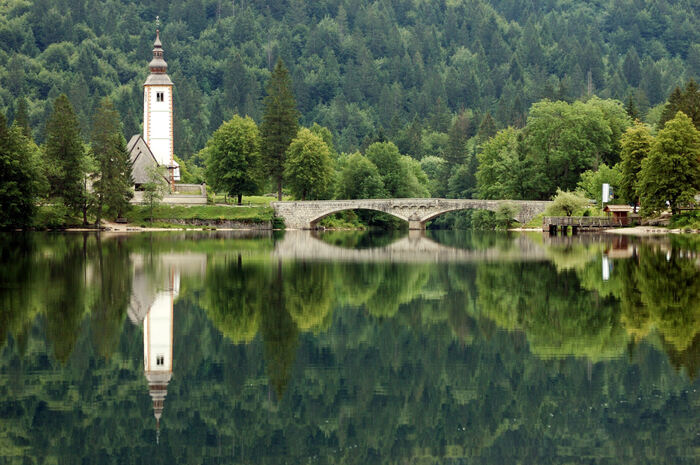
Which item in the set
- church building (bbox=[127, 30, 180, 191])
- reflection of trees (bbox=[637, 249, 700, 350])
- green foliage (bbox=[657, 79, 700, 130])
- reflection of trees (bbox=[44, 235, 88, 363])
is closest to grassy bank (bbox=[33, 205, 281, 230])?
church building (bbox=[127, 30, 180, 191])

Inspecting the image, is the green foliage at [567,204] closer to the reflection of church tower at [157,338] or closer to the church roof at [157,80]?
Answer: the church roof at [157,80]

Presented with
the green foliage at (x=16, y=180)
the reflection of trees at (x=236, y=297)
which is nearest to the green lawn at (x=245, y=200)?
the green foliage at (x=16, y=180)

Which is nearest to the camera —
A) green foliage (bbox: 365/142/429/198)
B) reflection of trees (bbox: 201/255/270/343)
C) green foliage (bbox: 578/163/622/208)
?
reflection of trees (bbox: 201/255/270/343)

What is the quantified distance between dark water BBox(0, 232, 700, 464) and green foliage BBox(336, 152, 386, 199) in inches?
2972

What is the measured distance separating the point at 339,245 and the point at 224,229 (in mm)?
31902

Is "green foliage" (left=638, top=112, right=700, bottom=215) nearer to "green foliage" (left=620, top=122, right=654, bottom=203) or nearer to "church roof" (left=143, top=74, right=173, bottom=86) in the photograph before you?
"green foliage" (left=620, top=122, right=654, bottom=203)

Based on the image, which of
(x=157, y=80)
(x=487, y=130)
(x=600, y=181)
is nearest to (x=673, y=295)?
(x=600, y=181)

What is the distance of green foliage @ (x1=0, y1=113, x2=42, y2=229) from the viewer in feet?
269

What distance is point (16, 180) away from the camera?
273 ft

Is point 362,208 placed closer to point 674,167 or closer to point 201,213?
point 201,213

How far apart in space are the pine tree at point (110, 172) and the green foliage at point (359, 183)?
24.1m

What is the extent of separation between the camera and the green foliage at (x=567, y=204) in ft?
306

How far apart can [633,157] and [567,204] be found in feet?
24.2

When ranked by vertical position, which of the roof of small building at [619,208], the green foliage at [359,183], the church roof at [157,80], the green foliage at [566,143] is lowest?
the roof of small building at [619,208]
